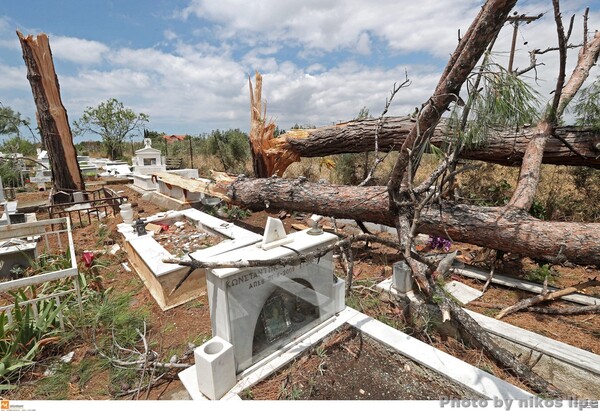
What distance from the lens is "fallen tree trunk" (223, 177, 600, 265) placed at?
2.66 metres

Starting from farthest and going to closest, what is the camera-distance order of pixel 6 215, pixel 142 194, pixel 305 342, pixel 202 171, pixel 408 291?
pixel 202 171 < pixel 142 194 < pixel 6 215 < pixel 408 291 < pixel 305 342

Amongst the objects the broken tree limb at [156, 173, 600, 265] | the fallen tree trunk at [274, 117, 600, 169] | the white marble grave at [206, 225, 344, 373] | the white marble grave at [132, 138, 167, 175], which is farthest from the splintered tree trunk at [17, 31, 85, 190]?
the white marble grave at [206, 225, 344, 373]

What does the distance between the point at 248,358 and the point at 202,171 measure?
477 inches

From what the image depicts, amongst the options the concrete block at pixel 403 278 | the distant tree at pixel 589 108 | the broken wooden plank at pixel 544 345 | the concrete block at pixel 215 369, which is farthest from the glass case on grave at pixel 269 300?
the distant tree at pixel 589 108

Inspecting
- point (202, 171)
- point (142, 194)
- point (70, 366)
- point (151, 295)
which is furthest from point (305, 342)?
point (202, 171)

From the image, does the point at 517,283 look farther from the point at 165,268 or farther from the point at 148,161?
the point at 148,161

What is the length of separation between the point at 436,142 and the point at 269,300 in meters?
3.74

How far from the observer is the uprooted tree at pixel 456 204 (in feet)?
6.18

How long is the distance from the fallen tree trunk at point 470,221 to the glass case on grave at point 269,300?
115 centimetres

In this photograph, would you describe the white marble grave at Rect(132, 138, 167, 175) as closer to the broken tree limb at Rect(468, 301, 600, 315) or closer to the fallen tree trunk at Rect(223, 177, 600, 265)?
the fallen tree trunk at Rect(223, 177, 600, 265)

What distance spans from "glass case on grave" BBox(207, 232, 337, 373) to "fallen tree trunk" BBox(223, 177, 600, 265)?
1.15 m

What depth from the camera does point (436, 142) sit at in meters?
4.49

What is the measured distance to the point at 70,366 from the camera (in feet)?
7.40

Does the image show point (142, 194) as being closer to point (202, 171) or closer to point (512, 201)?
point (202, 171)
